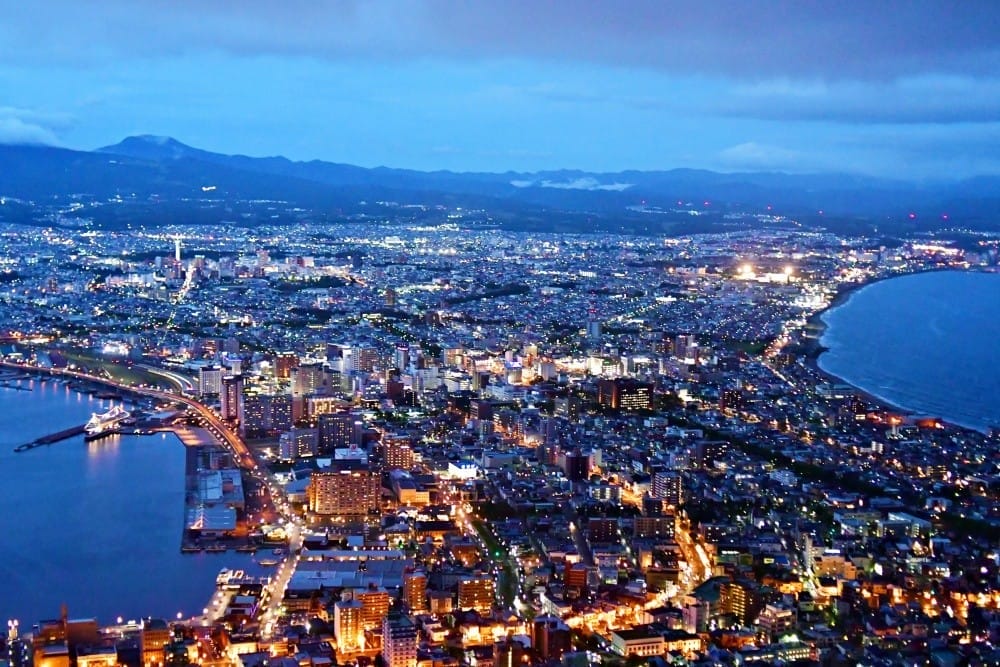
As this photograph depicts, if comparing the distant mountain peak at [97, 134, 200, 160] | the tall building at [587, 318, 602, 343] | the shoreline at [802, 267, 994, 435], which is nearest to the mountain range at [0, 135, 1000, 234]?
the distant mountain peak at [97, 134, 200, 160]

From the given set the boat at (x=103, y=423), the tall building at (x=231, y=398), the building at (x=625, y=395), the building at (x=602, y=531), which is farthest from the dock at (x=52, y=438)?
the building at (x=602, y=531)

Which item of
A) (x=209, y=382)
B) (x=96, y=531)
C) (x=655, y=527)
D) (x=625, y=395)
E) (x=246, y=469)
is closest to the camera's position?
(x=96, y=531)

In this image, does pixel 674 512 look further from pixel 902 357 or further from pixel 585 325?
pixel 585 325

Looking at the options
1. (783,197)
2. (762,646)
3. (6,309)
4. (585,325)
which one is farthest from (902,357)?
(783,197)

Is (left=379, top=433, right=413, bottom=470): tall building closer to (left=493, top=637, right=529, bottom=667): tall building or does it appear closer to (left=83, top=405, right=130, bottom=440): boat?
(left=83, top=405, right=130, bottom=440): boat

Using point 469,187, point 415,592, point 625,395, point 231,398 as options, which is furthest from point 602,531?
point 469,187

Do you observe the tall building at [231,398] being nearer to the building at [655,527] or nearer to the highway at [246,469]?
the highway at [246,469]

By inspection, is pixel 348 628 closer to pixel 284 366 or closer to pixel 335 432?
pixel 335 432
